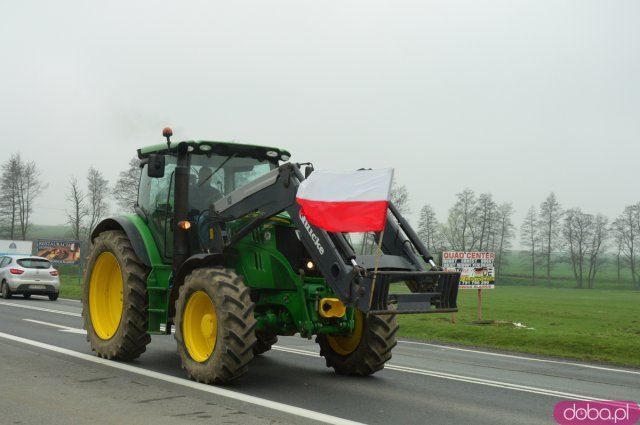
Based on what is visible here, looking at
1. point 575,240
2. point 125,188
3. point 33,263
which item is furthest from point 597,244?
point 33,263

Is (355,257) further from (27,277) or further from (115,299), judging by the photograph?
(27,277)

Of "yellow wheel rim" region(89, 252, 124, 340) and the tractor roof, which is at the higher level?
the tractor roof

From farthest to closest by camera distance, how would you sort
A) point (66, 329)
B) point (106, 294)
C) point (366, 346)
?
point (66, 329)
point (106, 294)
point (366, 346)

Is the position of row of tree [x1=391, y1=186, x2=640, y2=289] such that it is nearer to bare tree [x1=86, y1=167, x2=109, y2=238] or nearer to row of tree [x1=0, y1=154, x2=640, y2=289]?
row of tree [x1=0, y1=154, x2=640, y2=289]

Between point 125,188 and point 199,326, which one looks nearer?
point 199,326

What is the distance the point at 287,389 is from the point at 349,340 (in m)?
1.48

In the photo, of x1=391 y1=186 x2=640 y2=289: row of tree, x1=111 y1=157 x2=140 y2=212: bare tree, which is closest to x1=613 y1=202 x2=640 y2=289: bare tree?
x1=391 y1=186 x2=640 y2=289: row of tree

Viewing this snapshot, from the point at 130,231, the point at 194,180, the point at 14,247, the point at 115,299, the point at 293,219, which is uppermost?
the point at 194,180

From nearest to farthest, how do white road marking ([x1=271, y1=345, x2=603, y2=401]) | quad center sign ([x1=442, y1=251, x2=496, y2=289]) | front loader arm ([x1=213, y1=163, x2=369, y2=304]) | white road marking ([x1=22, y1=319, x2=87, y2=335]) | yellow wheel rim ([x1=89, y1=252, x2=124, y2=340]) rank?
1. front loader arm ([x1=213, y1=163, x2=369, y2=304])
2. white road marking ([x1=271, y1=345, x2=603, y2=401])
3. yellow wheel rim ([x1=89, y1=252, x2=124, y2=340])
4. white road marking ([x1=22, y1=319, x2=87, y2=335])
5. quad center sign ([x1=442, y1=251, x2=496, y2=289])

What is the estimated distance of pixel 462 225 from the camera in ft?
278

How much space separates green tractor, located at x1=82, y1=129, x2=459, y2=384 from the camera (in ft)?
24.7

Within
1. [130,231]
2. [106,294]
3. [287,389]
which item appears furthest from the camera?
[106,294]

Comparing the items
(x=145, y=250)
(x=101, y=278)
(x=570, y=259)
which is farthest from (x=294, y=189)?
(x=570, y=259)

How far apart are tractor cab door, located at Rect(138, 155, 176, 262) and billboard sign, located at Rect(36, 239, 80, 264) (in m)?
37.8
